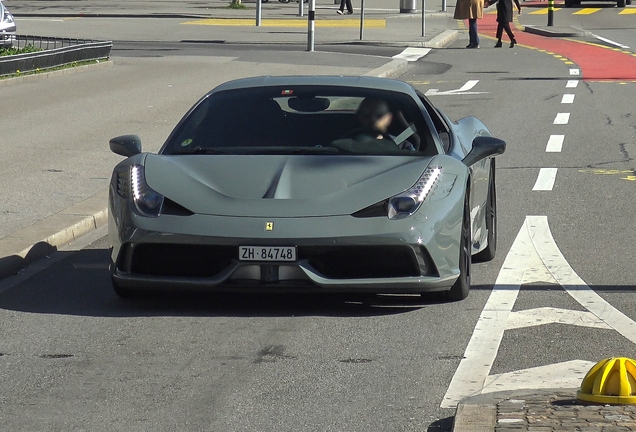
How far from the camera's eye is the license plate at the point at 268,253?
672 centimetres

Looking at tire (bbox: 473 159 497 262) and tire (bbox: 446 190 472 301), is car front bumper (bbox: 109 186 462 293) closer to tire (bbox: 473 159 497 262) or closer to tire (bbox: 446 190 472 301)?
tire (bbox: 446 190 472 301)

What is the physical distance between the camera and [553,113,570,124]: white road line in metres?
17.8

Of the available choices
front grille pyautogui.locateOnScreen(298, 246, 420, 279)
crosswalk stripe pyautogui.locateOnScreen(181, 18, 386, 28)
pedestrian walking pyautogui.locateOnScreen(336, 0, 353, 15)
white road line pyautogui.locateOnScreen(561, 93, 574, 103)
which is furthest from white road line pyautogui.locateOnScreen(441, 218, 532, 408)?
pedestrian walking pyautogui.locateOnScreen(336, 0, 353, 15)

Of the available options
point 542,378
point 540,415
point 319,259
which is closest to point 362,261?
point 319,259

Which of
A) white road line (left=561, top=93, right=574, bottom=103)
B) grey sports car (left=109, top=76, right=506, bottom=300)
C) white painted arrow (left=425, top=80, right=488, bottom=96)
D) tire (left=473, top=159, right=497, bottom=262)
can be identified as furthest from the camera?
white painted arrow (left=425, top=80, right=488, bottom=96)

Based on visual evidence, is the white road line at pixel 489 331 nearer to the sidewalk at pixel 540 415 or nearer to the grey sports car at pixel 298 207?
the grey sports car at pixel 298 207

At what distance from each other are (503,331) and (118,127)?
384 inches

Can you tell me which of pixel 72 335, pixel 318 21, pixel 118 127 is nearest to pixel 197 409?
pixel 72 335

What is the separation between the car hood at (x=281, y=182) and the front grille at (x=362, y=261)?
0.21 metres

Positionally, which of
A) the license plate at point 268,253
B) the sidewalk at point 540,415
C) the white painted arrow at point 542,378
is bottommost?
the white painted arrow at point 542,378

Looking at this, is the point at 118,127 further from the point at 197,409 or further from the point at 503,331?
the point at 197,409

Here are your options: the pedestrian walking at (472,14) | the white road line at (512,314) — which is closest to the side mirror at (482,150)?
the white road line at (512,314)

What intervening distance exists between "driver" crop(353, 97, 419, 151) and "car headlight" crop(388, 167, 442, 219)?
0.59 m

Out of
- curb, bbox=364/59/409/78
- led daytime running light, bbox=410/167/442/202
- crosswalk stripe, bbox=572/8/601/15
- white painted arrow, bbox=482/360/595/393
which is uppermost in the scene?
led daytime running light, bbox=410/167/442/202
